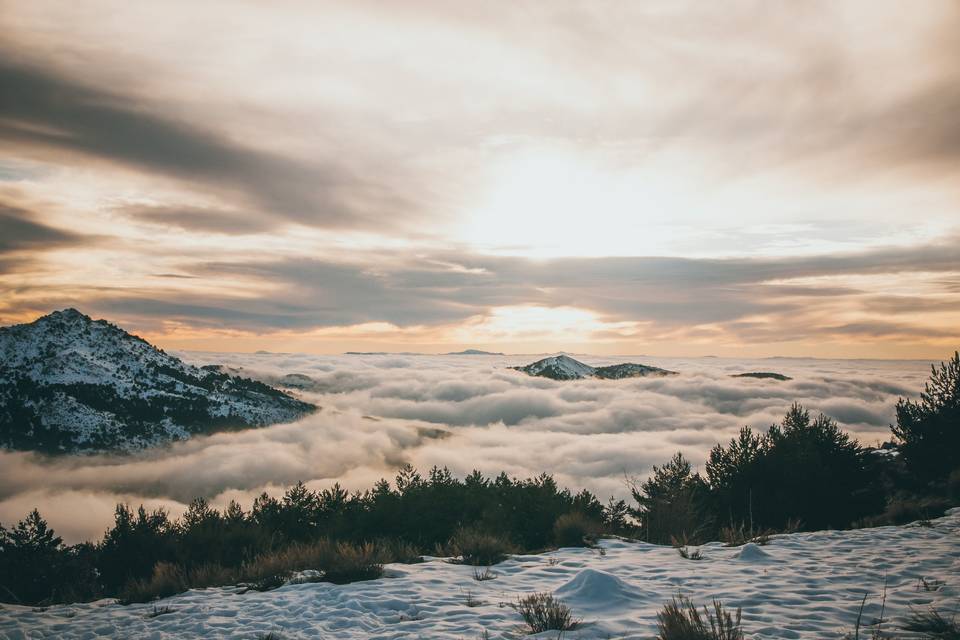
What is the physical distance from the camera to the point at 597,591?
6543mm

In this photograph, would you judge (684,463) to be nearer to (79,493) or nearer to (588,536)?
(588,536)

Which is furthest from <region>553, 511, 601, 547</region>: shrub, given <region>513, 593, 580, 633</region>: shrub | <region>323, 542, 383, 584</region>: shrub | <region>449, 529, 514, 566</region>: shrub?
<region>513, 593, 580, 633</region>: shrub

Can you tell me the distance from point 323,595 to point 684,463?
19938 mm

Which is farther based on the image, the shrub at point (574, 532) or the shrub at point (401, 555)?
the shrub at point (574, 532)

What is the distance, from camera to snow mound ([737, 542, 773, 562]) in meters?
8.52

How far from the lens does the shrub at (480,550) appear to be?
9445 mm

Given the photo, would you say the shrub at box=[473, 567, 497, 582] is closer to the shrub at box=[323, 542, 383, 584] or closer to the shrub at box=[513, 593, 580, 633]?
the shrub at box=[323, 542, 383, 584]

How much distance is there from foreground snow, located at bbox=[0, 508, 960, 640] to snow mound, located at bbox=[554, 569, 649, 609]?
2 cm

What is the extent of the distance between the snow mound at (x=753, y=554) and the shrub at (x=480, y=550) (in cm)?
427

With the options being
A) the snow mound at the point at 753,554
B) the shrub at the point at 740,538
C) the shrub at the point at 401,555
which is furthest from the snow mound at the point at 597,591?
the shrub at the point at 740,538

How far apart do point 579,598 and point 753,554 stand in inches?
165

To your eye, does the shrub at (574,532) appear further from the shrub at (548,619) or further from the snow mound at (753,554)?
the shrub at (548,619)

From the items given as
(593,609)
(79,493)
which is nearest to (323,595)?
(593,609)

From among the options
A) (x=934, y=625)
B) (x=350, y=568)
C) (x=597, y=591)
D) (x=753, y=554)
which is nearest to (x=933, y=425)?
(x=753, y=554)
